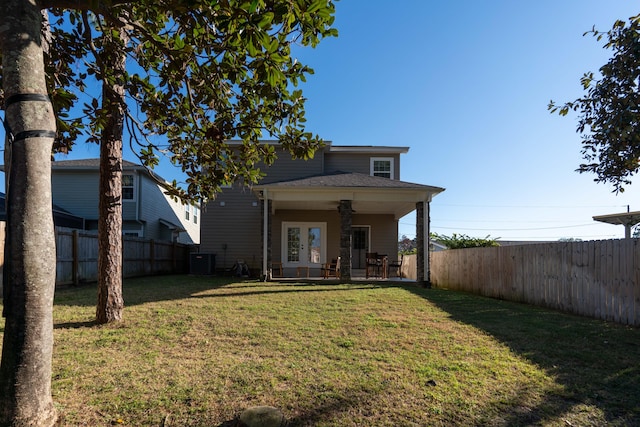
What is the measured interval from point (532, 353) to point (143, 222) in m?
18.1

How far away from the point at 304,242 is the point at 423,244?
5.58 meters

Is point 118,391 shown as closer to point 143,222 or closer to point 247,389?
point 247,389

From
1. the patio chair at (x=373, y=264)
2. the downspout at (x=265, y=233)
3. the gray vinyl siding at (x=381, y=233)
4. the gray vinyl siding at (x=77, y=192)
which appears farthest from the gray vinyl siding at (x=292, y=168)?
the gray vinyl siding at (x=77, y=192)

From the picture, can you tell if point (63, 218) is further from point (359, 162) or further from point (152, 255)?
point (359, 162)

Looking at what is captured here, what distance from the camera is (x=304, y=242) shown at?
15664 mm

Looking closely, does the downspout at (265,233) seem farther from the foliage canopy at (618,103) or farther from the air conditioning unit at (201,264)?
the foliage canopy at (618,103)

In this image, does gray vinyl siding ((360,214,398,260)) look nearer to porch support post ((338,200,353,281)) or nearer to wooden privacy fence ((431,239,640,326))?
porch support post ((338,200,353,281))

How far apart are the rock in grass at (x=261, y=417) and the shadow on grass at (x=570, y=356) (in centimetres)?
168

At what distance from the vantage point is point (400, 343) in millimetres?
4719

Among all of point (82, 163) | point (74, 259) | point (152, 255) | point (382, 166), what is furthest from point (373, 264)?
point (82, 163)

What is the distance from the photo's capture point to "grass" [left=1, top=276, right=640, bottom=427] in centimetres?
284

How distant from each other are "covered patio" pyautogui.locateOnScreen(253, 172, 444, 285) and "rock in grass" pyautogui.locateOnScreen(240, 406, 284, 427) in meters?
9.24

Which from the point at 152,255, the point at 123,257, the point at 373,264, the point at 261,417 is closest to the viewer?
the point at 261,417

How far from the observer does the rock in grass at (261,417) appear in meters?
2.54
